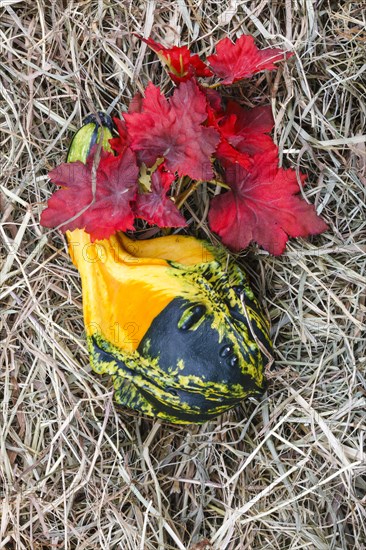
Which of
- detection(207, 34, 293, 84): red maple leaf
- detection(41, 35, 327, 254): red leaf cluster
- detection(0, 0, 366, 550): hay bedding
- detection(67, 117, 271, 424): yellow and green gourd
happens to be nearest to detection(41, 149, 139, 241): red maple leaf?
detection(41, 35, 327, 254): red leaf cluster

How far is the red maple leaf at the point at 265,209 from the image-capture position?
5.97 ft

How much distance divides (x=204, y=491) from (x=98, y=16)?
145cm

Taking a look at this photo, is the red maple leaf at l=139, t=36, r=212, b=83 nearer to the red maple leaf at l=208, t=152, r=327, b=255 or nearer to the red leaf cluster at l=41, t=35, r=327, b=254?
the red leaf cluster at l=41, t=35, r=327, b=254

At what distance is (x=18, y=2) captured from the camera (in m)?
2.01

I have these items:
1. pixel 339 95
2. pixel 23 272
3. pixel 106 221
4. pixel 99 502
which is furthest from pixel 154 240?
pixel 99 502

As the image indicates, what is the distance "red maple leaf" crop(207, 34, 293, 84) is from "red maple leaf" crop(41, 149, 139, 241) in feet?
1.09

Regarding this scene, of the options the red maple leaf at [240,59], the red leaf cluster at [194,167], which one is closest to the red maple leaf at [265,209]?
the red leaf cluster at [194,167]

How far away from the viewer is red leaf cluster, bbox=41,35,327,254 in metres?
1.69

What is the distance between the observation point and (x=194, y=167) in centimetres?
168

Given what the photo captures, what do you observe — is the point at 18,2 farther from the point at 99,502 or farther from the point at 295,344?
the point at 99,502

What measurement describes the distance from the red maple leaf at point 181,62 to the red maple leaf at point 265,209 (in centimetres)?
27

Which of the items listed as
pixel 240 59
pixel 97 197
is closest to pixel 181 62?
pixel 240 59

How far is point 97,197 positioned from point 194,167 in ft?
0.91

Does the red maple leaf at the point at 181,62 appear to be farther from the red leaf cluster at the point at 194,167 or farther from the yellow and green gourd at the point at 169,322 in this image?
the yellow and green gourd at the point at 169,322
